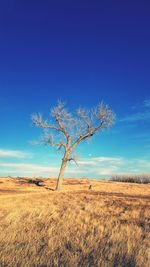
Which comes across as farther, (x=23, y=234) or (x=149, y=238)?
(x=23, y=234)

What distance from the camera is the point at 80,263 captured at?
Answer: 6.00 meters

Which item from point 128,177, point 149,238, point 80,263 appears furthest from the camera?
point 128,177

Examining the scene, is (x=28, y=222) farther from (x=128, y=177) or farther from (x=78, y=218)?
(x=128, y=177)

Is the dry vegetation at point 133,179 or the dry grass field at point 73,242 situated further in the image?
the dry vegetation at point 133,179

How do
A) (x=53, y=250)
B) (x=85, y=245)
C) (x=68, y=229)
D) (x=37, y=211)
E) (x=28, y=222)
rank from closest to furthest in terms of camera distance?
(x=53, y=250) → (x=85, y=245) → (x=68, y=229) → (x=28, y=222) → (x=37, y=211)

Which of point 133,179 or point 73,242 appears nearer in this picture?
point 73,242

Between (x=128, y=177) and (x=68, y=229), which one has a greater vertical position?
(x=128, y=177)

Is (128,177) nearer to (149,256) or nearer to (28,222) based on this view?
(28,222)

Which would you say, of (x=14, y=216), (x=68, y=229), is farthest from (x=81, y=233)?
(x=14, y=216)

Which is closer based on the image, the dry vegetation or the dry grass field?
the dry grass field

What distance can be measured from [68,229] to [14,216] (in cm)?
357

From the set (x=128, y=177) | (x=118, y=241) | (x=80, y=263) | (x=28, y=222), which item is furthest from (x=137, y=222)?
(x=128, y=177)

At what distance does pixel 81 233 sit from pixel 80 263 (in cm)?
315

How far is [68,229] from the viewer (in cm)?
971
